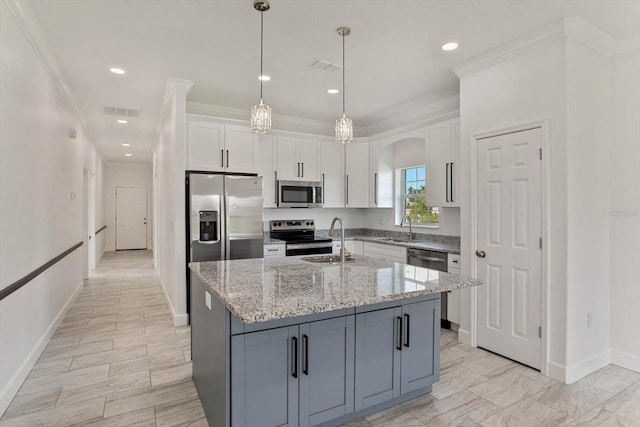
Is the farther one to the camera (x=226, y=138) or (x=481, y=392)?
(x=226, y=138)

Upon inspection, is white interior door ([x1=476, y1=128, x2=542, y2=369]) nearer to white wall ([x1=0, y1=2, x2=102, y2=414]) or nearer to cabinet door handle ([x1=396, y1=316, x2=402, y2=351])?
cabinet door handle ([x1=396, y1=316, x2=402, y2=351])

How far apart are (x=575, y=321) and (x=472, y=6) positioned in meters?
2.51

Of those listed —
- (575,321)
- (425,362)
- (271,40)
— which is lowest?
(425,362)

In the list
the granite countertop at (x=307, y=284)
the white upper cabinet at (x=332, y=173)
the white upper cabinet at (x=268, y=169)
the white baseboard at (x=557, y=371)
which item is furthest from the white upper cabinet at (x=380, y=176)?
the white baseboard at (x=557, y=371)

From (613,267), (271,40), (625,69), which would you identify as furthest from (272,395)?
(625,69)

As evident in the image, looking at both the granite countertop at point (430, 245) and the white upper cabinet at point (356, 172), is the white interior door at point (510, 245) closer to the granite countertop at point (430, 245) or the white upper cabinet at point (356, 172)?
the granite countertop at point (430, 245)

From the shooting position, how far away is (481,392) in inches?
102

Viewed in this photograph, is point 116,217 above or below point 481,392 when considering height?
above

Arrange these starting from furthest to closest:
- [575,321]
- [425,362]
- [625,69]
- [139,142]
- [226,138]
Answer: [139,142], [226,138], [625,69], [575,321], [425,362]

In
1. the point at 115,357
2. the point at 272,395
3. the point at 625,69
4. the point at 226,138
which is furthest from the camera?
the point at 226,138

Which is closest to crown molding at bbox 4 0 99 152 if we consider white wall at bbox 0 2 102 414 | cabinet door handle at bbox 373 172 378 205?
white wall at bbox 0 2 102 414

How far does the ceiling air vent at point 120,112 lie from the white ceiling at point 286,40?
20.9 inches

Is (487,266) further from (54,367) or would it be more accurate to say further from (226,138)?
(54,367)

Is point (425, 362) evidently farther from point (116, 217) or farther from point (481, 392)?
point (116, 217)
